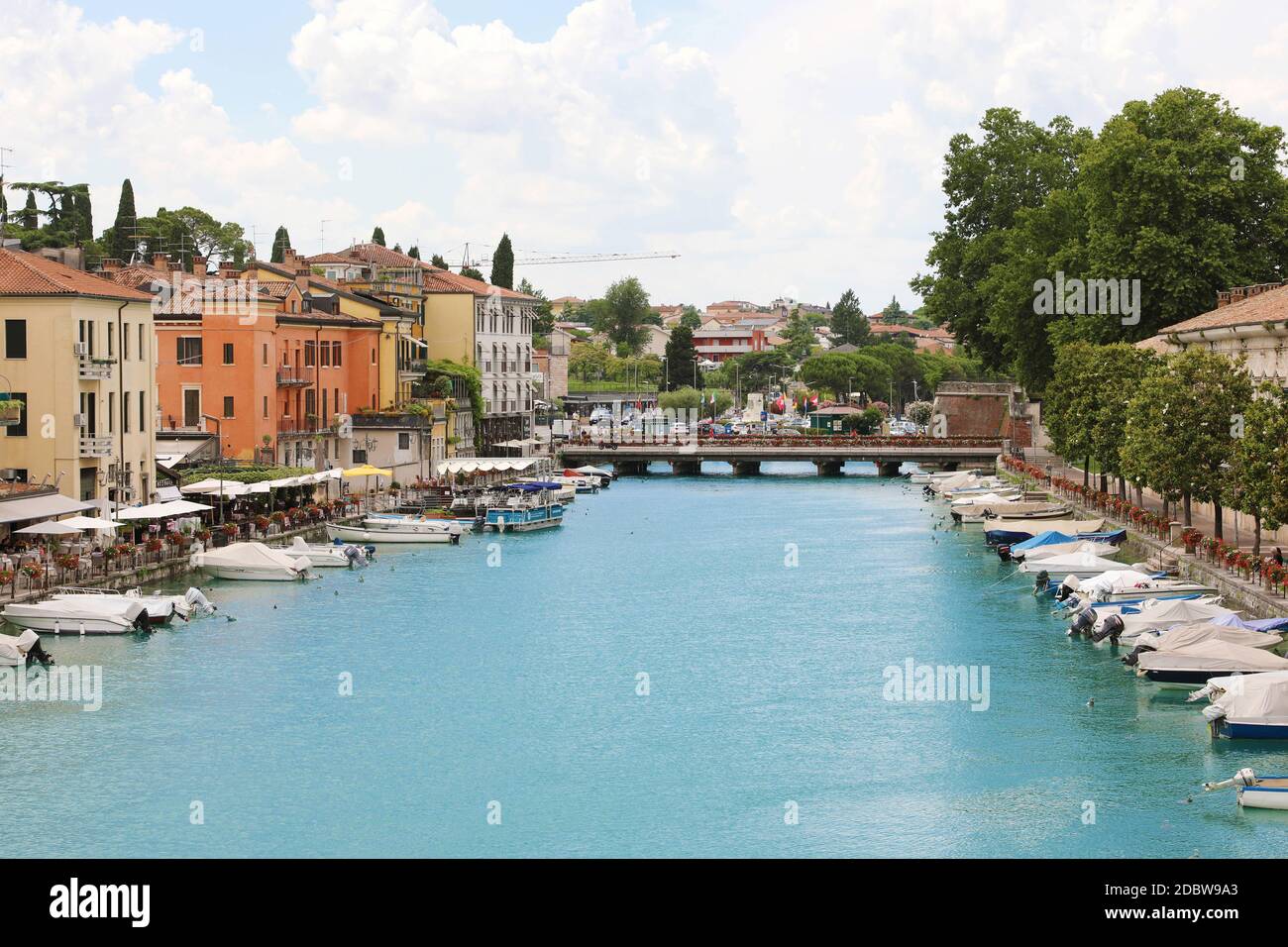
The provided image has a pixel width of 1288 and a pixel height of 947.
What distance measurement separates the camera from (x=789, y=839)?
2441 centimetres

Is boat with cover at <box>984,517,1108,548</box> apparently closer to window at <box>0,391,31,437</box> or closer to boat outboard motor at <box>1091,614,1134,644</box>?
boat outboard motor at <box>1091,614,1134,644</box>

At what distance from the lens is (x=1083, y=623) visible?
41.4 m

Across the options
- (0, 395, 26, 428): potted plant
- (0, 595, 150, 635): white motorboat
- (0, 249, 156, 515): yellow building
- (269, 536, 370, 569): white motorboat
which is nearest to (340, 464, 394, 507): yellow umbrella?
(269, 536, 370, 569): white motorboat

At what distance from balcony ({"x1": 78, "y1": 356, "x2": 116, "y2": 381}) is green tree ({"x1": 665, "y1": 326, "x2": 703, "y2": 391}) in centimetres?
12939

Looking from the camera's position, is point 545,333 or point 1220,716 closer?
point 1220,716

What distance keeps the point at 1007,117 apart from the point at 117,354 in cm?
6093

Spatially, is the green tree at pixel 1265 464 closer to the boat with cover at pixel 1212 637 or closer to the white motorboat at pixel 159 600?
the boat with cover at pixel 1212 637

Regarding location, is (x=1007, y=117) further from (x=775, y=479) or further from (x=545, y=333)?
(x=545, y=333)

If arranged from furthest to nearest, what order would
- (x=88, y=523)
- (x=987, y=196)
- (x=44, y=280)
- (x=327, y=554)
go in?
(x=987, y=196) < (x=327, y=554) < (x=44, y=280) < (x=88, y=523)

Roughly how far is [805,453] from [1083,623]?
216 feet

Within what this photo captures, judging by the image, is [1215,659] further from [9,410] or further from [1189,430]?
[9,410]

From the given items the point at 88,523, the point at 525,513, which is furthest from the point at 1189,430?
the point at 525,513

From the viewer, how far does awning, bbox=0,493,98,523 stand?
1708 inches
